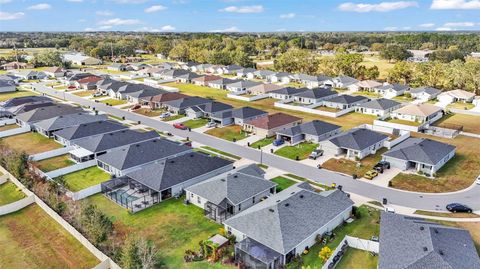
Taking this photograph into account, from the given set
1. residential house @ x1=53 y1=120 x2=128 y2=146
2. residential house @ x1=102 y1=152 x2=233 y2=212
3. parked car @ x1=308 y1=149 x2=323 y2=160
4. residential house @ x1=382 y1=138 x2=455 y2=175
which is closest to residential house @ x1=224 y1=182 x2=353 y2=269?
residential house @ x1=102 y1=152 x2=233 y2=212

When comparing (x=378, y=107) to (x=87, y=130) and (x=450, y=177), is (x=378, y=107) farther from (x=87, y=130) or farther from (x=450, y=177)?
(x=87, y=130)

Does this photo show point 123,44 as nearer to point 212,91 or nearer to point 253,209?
point 212,91

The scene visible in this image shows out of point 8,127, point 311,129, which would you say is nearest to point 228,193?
point 311,129

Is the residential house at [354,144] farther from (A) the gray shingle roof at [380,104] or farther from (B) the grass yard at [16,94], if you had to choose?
(B) the grass yard at [16,94]

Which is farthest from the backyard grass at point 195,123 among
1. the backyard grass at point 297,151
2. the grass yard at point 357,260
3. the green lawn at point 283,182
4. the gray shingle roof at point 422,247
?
the gray shingle roof at point 422,247

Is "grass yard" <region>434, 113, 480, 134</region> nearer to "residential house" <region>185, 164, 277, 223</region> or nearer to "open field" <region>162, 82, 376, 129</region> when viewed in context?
"open field" <region>162, 82, 376, 129</region>
